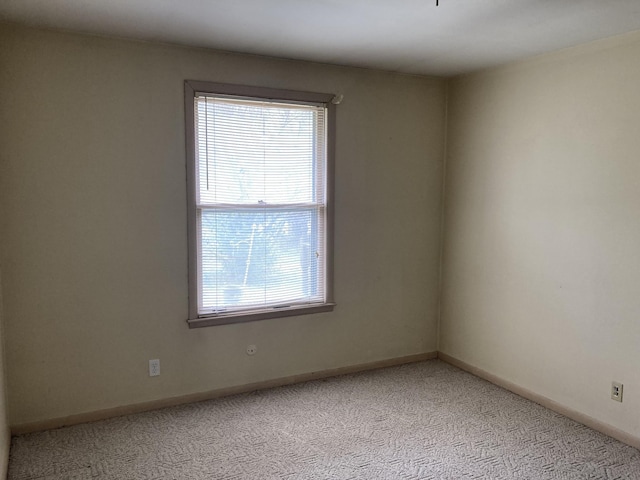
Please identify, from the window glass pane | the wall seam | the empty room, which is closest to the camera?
the empty room

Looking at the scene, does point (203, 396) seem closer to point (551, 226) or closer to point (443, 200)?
point (443, 200)

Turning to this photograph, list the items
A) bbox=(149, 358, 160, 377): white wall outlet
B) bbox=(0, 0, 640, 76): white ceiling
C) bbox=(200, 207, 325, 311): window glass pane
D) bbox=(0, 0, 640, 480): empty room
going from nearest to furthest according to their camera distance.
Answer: bbox=(0, 0, 640, 76): white ceiling, bbox=(0, 0, 640, 480): empty room, bbox=(149, 358, 160, 377): white wall outlet, bbox=(200, 207, 325, 311): window glass pane

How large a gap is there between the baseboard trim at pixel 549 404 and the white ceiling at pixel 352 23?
2.27m

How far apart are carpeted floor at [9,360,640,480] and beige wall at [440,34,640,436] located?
37cm

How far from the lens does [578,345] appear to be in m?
3.15

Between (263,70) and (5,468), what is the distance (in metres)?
2.71

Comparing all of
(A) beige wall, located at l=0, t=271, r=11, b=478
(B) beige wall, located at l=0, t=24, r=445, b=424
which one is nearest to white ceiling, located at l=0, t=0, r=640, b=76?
(B) beige wall, located at l=0, t=24, r=445, b=424

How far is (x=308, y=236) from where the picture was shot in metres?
3.65

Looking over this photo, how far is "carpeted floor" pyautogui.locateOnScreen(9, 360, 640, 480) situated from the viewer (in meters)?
2.56

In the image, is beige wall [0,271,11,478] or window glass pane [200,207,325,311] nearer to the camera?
beige wall [0,271,11,478]

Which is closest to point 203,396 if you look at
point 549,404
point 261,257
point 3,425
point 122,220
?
point 261,257

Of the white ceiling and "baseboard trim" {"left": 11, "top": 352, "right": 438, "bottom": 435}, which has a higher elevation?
the white ceiling

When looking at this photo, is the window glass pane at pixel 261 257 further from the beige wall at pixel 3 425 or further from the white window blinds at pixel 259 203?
the beige wall at pixel 3 425

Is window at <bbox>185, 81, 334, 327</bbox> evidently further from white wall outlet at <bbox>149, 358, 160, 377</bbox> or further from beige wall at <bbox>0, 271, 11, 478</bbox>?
beige wall at <bbox>0, 271, 11, 478</bbox>
